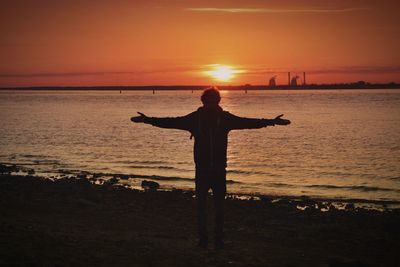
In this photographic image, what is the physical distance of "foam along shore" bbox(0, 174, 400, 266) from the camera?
9.32 metres

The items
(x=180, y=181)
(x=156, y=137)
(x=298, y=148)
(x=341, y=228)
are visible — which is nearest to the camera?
(x=341, y=228)

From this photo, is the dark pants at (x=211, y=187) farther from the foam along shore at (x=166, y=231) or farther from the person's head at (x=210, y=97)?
the person's head at (x=210, y=97)

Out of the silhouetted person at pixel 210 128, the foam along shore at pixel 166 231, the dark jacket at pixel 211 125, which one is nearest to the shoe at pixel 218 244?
the foam along shore at pixel 166 231

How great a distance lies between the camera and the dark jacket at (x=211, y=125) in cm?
929

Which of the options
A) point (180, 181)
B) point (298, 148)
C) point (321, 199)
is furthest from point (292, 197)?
point (298, 148)

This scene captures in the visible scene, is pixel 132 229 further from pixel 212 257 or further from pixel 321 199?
pixel 321 199

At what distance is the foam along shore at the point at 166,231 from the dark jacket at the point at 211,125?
6.02 ft

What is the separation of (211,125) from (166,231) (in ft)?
13.2

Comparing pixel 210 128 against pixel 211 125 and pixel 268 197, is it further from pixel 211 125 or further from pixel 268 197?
pixel 268 197

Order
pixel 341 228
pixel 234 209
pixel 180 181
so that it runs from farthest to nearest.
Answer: pixel 180 181, pixel 234 209, pixel 341 228

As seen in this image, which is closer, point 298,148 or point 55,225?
point 55,225

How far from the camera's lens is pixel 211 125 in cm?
930

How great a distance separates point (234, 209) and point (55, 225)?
605 centimetres

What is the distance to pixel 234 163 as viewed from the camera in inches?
1236
